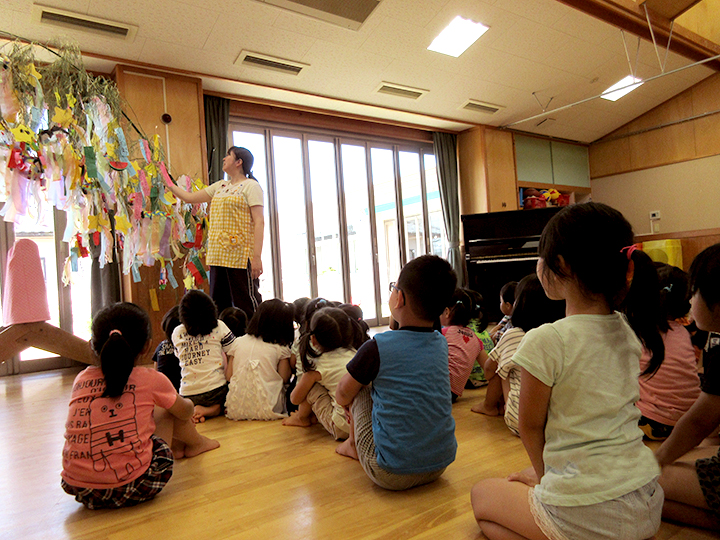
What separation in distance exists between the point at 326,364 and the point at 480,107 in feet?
16.8

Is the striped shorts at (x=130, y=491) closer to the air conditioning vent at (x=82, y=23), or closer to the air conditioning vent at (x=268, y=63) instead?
the air conditioning vent at (x=82, y=23)

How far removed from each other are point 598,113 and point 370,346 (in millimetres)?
7291

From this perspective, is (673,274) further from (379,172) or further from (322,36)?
(379,172)

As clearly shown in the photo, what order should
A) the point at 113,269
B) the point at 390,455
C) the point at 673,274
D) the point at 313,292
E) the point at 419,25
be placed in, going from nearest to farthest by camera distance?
the point at 390,455, the point at 673,274, the point at 113,269, the point at 419,25, the point at 313,292

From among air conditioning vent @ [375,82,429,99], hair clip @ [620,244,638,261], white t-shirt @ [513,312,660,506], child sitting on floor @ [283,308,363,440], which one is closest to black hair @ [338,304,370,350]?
child sitting on floor @ [283,308,363,440]

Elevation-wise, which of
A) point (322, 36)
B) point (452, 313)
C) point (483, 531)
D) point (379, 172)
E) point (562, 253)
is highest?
point (322, 36)

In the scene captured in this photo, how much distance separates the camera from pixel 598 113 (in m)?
7.21

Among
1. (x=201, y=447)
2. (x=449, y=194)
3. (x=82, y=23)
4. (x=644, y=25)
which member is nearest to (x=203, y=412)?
(x=201, y=447)

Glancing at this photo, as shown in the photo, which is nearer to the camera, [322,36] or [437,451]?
[437,451]

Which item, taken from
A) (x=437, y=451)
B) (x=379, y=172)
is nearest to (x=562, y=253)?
(x=437, y=451)

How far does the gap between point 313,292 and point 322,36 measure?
9.12 feet

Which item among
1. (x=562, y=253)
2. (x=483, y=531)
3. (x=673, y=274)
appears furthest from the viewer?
(x=673, y=274)

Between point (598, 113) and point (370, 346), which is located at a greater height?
point (598, 113)

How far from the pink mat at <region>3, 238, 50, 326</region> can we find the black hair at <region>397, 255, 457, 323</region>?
284 centimetres
